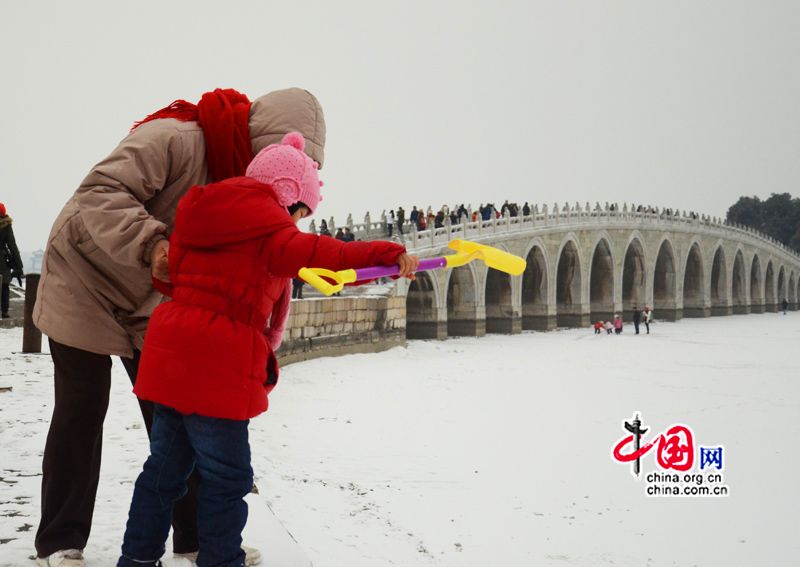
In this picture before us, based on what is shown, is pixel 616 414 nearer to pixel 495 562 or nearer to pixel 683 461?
pixel 683 461

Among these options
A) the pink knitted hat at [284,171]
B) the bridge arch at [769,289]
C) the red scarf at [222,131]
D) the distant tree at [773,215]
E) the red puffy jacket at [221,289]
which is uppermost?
the distant tree at [773,215]

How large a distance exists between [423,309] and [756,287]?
4306 centimetres

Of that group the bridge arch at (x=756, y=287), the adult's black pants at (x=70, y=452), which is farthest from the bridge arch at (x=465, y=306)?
the bridge arch at (x=756, y=287)

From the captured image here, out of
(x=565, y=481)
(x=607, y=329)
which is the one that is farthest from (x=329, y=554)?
(x=607, y=329)

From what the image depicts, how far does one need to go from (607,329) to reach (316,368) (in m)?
18.7

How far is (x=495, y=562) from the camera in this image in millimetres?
5207

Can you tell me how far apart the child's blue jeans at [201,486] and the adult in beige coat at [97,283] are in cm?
37

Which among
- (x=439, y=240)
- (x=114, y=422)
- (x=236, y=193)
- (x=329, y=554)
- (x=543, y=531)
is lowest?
(x=543, y=531)

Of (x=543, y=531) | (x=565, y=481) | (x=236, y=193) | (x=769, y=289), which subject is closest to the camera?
(x=236, y=193)

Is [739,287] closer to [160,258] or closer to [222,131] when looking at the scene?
[222,131]

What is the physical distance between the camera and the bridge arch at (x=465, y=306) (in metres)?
25.3

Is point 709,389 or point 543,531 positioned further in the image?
point 709,389

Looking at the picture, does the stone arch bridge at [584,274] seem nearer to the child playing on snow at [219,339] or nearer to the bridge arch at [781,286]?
the bridge arch at [781,286]

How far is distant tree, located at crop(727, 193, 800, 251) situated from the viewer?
77.0 meters
